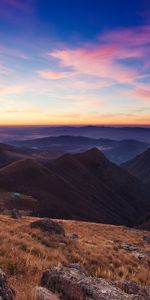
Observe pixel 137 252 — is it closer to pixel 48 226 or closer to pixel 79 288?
pixel 48 226

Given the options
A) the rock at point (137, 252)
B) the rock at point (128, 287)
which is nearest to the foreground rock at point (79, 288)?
the rock at point (128, 287)

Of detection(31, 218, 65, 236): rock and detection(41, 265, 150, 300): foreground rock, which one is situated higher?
detection(41, 265, 150, 300): foreground rock

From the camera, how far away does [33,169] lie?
156m

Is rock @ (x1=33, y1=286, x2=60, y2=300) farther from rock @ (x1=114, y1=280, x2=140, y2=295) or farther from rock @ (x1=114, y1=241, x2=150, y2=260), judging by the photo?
rock @ (x1=114, y1=241, x2=150, y2=260)

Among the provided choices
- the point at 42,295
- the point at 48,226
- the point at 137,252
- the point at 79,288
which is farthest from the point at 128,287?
the point at 137,252

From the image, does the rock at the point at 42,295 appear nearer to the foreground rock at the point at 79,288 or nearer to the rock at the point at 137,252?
the foreground rock at the point at 79,288

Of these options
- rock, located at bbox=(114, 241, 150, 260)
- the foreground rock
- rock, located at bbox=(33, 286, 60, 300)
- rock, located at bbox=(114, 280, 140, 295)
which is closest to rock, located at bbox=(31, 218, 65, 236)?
rock, located at bbox=(114, 241, 150, 260)

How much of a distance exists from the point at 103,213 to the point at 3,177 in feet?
167

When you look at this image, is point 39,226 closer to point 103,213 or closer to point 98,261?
point 98,261

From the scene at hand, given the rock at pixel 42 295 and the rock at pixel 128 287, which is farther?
the rock at pixel 128 287

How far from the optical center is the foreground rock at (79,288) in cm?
612

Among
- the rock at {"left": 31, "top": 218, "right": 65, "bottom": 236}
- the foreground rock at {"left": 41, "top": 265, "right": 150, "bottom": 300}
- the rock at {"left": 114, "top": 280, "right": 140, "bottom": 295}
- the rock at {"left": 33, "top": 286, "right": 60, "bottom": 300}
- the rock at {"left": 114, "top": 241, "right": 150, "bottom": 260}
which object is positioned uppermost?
the rock at {"left": 33, "top": 286, "right": 60, "bottom": 300}

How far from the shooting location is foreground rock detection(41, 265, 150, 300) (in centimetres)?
612

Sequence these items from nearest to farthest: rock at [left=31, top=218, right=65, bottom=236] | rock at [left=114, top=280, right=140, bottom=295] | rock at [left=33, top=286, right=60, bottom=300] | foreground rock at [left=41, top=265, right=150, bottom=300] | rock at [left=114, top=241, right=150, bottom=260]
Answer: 1. rock at [left=33, top=286, right=60, bottom=300]
2. foreground rock at [left=41, top=265, right=150, bottom=300]
3. rock at [left=114, top=280, right=140, bottom=295]
4. rock at [left=114, top=241, right=150, bottom=260]
5. rock at [left=31, top=218, right=65, bottom=236]
